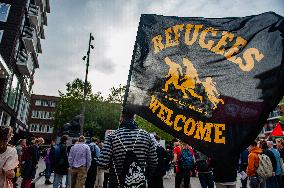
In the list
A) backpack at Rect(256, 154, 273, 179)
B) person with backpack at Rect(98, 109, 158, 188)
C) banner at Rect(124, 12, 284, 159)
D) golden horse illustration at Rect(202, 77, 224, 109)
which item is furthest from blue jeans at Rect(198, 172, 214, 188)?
golden horse illustration at Rect(202, 77, 224, 109)

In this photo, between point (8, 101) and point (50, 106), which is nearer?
point (8, 101)

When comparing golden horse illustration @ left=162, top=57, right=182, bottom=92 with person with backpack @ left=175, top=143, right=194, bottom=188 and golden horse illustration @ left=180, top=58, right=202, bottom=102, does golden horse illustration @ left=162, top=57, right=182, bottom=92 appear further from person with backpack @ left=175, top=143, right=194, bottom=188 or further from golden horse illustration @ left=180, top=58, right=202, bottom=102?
person with backpack @ left=175, top=143, right=194, bottom=188

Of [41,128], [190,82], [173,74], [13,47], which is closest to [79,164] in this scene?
[173,74]

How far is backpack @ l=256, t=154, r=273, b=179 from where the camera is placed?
28.6 ft

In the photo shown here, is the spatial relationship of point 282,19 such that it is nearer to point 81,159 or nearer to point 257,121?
point 257,121

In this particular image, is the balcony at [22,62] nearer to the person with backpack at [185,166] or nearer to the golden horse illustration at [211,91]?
the person with backpack at [185,166]

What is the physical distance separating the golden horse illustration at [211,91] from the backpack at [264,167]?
20.6 ft

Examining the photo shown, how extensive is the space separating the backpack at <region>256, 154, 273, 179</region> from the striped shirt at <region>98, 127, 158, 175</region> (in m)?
5.67

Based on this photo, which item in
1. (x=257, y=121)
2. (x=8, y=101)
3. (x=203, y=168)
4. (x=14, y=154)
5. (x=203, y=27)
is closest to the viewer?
(x=257, y=121)

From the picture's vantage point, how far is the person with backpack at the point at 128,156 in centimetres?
A: 380

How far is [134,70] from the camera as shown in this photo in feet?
12.2

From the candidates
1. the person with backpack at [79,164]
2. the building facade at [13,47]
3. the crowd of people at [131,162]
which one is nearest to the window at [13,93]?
the building facade at [13,47]

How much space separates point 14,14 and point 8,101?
271 inches

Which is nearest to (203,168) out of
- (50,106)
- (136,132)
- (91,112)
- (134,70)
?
(136,132)
